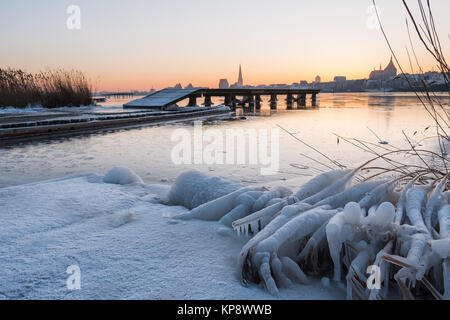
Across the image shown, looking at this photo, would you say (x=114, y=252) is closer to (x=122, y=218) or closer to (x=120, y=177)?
(x=122, y=218)

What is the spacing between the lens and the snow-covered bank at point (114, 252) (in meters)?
1.27

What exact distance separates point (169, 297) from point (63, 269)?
0.57 metres

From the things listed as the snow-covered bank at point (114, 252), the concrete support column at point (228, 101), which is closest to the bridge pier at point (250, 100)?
the concrete support column at point (228, 101)

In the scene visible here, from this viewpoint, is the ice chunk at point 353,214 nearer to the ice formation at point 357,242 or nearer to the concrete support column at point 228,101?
the ice formation at point 357,242

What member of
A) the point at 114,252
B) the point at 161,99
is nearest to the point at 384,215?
the point at 114,252

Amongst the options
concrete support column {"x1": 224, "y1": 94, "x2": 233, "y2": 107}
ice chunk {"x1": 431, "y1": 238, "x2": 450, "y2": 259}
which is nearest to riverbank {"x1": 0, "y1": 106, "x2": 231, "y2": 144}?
ice chunk {"x1": 431, "y1": 238, "x2": 450, "y2": 259}

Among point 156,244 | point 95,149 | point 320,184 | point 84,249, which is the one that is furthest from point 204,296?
point 95,149

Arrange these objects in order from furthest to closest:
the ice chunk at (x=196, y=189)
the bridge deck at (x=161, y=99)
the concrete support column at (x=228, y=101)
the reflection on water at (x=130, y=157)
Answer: the concrete support column at (x=228, y=101) → the bridge deck at (x=161, y=99) → the reflection on water at (x=130, y=157) → the ice chunk at (x=196, y=189)

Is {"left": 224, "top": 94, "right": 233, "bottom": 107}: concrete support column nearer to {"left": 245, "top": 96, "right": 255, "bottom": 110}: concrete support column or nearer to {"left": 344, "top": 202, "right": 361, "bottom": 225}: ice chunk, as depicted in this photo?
{"left": 245, "top": 96, "right": 255, "bottom": 110}: concrete support column

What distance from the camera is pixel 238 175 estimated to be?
4.38 m

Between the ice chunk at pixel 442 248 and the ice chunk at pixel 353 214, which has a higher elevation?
the ice chunk at pixel 353 214

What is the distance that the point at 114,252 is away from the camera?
163 centimetres

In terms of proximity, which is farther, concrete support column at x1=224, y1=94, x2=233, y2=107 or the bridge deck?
concrete support column at x1=224, y1=94, x2=233, y2=107

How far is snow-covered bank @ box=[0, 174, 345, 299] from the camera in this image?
1274mm
